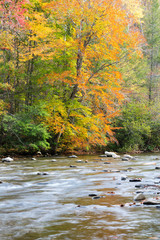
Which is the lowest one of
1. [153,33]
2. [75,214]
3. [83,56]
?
[75,214]

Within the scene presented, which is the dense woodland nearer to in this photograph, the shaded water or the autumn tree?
the autumn tree

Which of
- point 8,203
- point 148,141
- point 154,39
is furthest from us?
point 154,39

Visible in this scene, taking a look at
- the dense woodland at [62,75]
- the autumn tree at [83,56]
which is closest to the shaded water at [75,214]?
the dense woodland at [62,75]

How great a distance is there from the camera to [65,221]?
11.0 feet

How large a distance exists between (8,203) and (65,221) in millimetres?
1302

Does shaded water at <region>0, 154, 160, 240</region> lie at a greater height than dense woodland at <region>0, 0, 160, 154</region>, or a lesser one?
lesser

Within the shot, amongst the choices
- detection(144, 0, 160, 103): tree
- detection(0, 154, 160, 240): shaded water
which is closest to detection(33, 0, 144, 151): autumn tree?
detection(0, 154, 160, 240): shaded water

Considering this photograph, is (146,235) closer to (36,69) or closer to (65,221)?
(65,221)

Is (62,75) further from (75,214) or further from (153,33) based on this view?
(153,33)

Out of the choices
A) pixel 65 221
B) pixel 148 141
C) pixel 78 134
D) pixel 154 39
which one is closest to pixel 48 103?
pixel 78 134

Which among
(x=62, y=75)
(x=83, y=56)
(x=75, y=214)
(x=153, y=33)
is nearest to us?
(x=75, y=214)

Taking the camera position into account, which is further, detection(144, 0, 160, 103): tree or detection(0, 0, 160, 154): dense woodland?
detection(144, 0, 160, 103): tree

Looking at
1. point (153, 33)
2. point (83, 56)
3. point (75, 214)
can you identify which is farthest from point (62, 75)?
point (153, 33)

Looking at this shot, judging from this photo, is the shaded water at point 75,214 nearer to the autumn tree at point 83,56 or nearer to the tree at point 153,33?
the autumn tree at point 83,56
